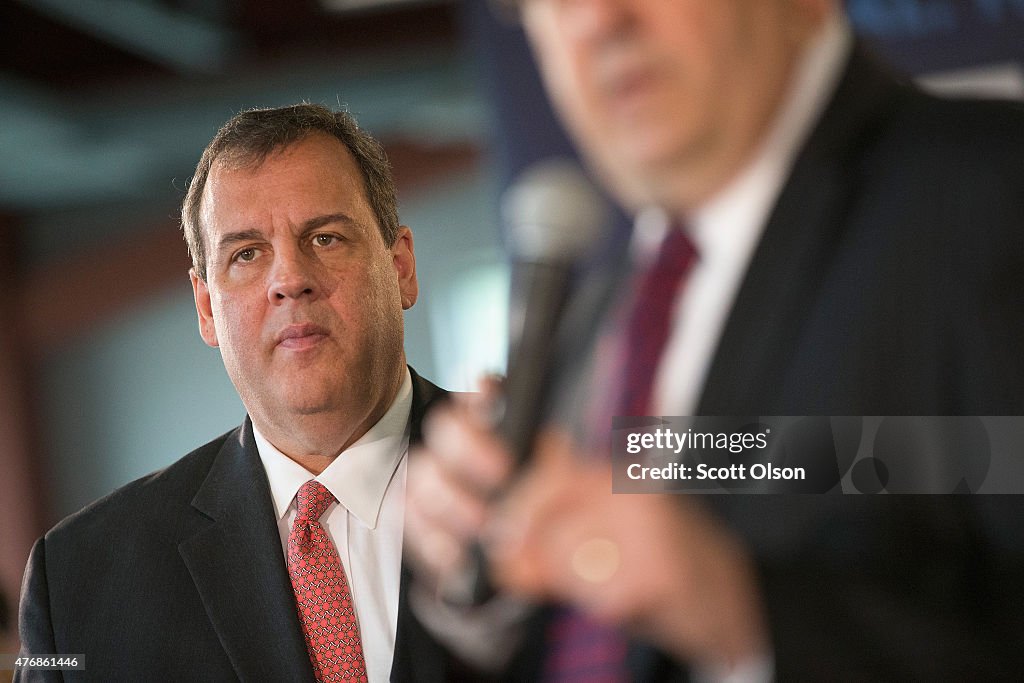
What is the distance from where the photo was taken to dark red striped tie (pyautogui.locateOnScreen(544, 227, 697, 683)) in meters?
1.04

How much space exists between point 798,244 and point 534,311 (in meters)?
0.31

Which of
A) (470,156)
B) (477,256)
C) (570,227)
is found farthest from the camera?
(470,156)

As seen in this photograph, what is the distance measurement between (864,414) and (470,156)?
72.7 inches

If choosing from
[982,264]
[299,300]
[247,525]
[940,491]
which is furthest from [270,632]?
[982,264]

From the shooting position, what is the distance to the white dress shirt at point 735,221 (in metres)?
1.00

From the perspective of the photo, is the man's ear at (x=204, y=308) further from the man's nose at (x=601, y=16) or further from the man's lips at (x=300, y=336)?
the man's nose at (x=601, y=16)

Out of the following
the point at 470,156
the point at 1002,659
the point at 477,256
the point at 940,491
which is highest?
the point at 470,156

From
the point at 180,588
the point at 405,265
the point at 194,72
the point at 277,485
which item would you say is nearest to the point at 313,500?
the point at 277,485

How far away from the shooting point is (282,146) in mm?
1273

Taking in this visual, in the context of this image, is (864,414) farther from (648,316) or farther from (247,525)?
(247,525)

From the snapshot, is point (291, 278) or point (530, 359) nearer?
point (530, 359)

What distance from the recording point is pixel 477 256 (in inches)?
62.3

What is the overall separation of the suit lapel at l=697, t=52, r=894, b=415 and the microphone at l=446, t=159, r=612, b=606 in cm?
19

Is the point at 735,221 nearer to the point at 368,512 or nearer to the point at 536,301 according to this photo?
the point at 536,301
